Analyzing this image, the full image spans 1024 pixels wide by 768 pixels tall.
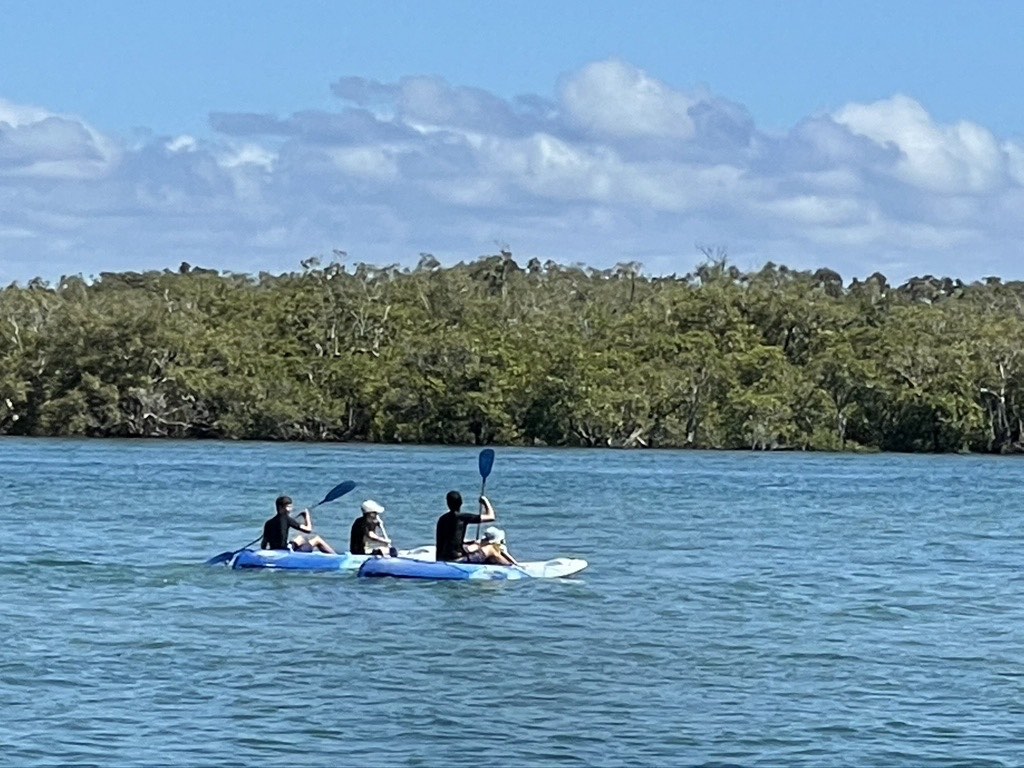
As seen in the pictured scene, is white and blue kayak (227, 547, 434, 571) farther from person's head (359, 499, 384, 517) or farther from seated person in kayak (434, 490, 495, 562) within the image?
seated person in kayak (434, 490, 495, 562)

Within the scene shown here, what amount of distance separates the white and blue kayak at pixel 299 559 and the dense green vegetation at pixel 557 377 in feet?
202

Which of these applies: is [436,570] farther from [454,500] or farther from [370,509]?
[454,500]

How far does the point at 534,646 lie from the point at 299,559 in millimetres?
7334

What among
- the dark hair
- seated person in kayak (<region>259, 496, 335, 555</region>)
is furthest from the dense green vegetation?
the dark hair

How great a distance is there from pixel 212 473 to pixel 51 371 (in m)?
33.5

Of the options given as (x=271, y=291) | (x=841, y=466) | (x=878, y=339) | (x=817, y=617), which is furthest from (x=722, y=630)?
(x=271, y=291)

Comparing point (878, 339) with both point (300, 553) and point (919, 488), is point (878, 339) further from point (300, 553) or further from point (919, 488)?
point (300, 553)

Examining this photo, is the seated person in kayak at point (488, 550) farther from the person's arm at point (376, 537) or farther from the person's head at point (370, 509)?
the person's head at point (370, 509)

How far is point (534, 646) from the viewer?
24.5 m

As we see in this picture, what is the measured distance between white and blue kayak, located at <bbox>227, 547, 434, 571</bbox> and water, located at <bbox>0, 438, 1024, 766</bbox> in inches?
Answer: 8.5

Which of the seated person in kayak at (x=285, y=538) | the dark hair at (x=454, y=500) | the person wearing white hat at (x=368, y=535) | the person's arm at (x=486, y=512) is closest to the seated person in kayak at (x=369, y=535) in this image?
the person wearing white hat at (x=368, y=535)

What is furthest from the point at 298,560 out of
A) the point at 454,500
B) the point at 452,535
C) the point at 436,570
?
the point at 454,500

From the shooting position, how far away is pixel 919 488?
64.2 metres

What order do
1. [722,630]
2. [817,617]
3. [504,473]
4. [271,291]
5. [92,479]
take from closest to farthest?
1. [722,630]
2. [817,617]
3. [92,479]
4. [504,473]
5. [271,291]
